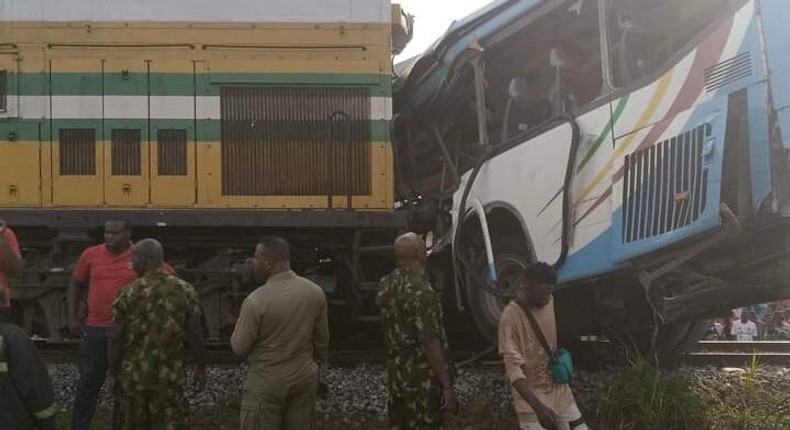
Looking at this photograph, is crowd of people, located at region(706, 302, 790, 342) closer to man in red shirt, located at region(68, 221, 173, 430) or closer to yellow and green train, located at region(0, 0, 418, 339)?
yellow and green train, located at region(0, 0, 418, 339)

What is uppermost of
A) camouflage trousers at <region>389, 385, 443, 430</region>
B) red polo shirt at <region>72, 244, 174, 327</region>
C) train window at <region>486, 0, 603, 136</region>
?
train window at <region>486, 0, 603, 136</region>

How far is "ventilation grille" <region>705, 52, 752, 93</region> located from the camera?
477 centimetres

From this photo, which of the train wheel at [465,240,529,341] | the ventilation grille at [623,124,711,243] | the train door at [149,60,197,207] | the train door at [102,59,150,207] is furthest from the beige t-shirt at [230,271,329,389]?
the train door at [102,59,150,207]

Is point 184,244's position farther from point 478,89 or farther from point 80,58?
point 478,89

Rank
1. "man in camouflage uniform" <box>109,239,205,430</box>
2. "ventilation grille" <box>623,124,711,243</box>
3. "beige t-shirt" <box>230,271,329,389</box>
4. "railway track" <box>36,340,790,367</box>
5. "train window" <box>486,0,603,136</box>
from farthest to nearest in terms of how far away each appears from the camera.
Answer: "railway track" <box>36,340,790,367</box> → "train window" <box>486,0,603,136</box> → "ventilation grille" <box>623,124,711,243</box> → "man in camouflage uniform" <box>109,239,205,430</box> → "beige t-shirt" <box>230,271,329,389</box>

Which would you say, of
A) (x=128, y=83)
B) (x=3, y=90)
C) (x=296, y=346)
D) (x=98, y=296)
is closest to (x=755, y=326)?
(x=128, y=83)

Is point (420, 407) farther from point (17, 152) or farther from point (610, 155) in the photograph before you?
point (17, 152)

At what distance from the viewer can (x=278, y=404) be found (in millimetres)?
4363

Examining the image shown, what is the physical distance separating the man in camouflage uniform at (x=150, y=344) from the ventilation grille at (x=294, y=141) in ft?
9.56

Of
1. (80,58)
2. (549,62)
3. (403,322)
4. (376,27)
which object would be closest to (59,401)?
(80,58)

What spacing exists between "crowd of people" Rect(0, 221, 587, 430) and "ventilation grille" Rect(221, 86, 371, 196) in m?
2.69

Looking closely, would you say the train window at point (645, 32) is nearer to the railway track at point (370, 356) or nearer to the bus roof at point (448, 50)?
the bus roof at point (448, 50)

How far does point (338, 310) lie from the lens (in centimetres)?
757

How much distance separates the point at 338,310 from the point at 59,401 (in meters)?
2.47
